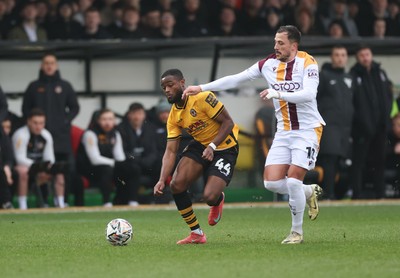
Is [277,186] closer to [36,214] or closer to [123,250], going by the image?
[123,250]

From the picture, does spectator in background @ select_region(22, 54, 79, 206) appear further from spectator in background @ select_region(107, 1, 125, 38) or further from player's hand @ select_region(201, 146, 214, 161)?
player's hand @ select_region(201, 146, 214, 161)

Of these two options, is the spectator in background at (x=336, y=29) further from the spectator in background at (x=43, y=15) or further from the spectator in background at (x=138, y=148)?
the spectator in background at (x=43, y=15)

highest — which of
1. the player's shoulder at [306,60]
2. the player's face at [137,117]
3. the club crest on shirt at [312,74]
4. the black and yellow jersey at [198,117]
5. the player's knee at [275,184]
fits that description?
the player's shoulder at [306,60]

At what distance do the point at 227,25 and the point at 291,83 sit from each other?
9.70 metres

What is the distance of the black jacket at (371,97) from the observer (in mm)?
19531

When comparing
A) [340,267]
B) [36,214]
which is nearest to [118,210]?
[36,214]

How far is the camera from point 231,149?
12.2 meters

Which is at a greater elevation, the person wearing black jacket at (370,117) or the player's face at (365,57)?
the player's face at (365,57)

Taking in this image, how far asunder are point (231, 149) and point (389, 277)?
12.4ft

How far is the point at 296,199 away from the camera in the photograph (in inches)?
452

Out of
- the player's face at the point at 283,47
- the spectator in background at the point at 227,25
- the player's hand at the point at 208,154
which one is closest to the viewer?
the player's face at the point at 283,47

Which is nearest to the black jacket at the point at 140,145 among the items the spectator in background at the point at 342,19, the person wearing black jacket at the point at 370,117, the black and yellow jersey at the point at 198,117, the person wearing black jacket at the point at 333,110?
the person wearing black jacket at the point at 333,110

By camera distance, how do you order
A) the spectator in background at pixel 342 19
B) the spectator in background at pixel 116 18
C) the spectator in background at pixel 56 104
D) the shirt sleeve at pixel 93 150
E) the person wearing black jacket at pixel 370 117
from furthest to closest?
1. the spectator in background at pixel 342 19
2. the spectator in background at pixel 116 18
3. the person wearing black jacket at pixel 370 117
4. the shirt sleeve at pixel 93 150
5. the spectator in background at pixel 56 104

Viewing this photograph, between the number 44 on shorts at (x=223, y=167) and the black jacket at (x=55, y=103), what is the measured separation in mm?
7065
